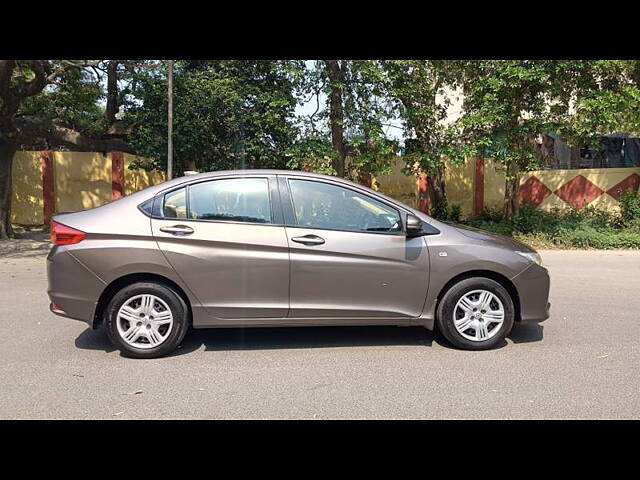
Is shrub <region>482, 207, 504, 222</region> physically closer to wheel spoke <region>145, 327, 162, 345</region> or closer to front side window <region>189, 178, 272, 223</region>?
front side window <region>189, 178, 272, 223</region>

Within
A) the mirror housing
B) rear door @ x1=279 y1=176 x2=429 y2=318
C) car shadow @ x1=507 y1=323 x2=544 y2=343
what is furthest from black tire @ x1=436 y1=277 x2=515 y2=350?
the mirror housing

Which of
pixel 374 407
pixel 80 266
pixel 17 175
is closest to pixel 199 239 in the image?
pixel 80 266

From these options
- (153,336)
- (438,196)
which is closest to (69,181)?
(438,196)

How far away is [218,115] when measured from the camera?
37.1ft

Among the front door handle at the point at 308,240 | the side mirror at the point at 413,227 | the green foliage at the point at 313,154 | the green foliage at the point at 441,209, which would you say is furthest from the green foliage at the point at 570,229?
the front door handle at the point at 308,240

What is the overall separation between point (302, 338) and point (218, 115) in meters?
7.85

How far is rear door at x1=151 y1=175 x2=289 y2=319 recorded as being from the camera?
421 cm

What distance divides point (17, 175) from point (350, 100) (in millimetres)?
9531

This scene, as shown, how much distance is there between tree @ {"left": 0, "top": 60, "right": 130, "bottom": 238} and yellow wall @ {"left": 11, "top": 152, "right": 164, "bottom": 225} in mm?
526

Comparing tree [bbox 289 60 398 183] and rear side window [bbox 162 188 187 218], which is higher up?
tree [bbox 289 60 398 183]

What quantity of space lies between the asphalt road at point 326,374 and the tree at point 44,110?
664 cm

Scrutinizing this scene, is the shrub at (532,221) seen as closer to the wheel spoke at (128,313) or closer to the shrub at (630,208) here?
the shrub at (630,208)

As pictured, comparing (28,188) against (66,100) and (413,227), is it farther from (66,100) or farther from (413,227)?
(413,227)

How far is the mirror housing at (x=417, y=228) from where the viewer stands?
434cm
